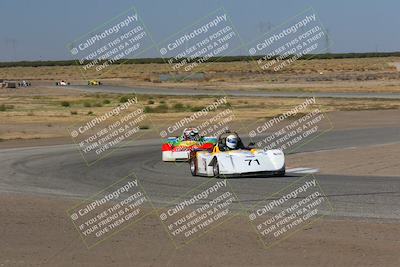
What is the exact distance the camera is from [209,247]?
11.0 meters

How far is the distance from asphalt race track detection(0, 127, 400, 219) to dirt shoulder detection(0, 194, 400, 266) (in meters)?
1.78

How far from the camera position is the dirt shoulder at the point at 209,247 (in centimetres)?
1008

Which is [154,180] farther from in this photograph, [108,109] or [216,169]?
[108,109]

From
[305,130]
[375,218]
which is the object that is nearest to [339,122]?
[305,130]

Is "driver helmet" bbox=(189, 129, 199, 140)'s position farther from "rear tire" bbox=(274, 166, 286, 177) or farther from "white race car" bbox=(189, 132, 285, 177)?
"rear tire" bbox=(274, 166, 286, 177)

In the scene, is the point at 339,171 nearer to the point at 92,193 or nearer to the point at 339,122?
the point at 92,193

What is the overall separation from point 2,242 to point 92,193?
6010 mm

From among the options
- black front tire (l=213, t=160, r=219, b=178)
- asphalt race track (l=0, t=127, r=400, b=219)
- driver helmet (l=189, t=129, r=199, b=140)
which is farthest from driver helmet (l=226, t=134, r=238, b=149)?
driver helmet (l=189, t=129, r=199, b=140)

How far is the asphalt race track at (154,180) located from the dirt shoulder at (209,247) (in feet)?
5.83

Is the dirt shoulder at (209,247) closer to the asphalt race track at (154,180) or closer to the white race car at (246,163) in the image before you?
the asphalt race track at (154,180)

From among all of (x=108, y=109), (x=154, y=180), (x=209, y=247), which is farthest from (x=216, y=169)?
(x=108, y=109)

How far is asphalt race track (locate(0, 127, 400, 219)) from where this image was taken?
15.1 meters

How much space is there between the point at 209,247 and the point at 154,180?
899 cm

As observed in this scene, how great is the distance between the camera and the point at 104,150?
3117cm
